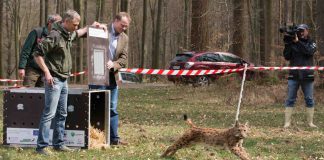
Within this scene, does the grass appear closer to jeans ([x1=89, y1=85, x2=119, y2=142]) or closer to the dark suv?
jeans ([x1=89, y1=85, x2=119, y2=142])

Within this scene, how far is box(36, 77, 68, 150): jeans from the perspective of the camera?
25.1 feet

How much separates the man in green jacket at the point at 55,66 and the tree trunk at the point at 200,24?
16522 millimetres

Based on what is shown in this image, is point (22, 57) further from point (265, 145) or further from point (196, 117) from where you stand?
point (196, 117)

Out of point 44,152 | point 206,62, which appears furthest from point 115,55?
point 206,62

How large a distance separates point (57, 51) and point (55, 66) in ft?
0.67

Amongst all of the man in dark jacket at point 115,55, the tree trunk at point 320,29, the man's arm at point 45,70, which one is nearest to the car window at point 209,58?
the tree trunk at point 320,29

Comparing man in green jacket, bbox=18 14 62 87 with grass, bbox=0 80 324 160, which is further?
man in green jacket, bbox=18 14 62 87

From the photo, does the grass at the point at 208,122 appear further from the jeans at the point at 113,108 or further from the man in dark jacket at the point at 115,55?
the man in dark jacket at the point at 115,55

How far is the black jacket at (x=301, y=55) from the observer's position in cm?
1153

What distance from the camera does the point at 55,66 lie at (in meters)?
7.74

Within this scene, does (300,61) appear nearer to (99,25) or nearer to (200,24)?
(99,25)

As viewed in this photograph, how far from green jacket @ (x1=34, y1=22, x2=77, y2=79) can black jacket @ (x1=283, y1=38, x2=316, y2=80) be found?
5.39 m

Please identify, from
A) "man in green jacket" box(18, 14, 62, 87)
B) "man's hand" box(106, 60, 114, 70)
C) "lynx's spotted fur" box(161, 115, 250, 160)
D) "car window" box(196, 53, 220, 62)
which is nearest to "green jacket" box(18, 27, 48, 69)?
"man in green jacket" box(18, 14, 62, 87)

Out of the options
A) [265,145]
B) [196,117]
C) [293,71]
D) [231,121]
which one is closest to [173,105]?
[196,117]
